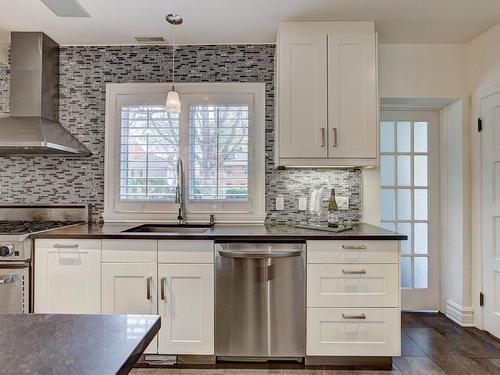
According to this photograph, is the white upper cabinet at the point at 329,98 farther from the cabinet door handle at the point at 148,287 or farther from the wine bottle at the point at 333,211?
the cabinet door handle at the point at 148,287

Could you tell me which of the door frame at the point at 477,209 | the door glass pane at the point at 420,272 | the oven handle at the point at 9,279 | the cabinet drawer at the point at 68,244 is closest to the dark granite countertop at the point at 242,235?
the cabinet drawer at the point at 68,244

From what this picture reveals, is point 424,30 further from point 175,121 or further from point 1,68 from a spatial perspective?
point 1,68

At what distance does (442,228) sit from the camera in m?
3.07

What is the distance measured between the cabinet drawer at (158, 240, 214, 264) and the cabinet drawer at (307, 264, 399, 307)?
677mm

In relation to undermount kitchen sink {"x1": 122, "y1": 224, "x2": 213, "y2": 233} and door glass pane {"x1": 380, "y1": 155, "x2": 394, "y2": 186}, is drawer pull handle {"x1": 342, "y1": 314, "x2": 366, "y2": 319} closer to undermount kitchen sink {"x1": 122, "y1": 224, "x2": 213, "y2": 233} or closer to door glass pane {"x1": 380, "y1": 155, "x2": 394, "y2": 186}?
undermount kitchen sink {"x1": 122, "y1": 224, "x2": 213, "y2": 233}

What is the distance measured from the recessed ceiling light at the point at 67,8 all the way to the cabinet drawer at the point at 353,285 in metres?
2.39

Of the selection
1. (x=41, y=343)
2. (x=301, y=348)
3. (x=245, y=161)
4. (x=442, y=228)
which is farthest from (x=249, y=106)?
(x=41, y=343)

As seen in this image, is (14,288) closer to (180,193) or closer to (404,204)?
(180,193)

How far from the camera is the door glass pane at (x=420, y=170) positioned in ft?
10.2

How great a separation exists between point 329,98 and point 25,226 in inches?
98.0

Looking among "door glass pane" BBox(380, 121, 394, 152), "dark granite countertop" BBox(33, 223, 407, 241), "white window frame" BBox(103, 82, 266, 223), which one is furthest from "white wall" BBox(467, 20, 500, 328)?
"white window frame" BBox(103, 82, 266, 223)

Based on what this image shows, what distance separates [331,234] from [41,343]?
5.66 feet

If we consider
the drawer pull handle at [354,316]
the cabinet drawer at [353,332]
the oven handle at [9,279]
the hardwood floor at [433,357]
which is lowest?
the hardwood floor at [433,357]

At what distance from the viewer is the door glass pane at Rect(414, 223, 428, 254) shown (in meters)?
3.09
